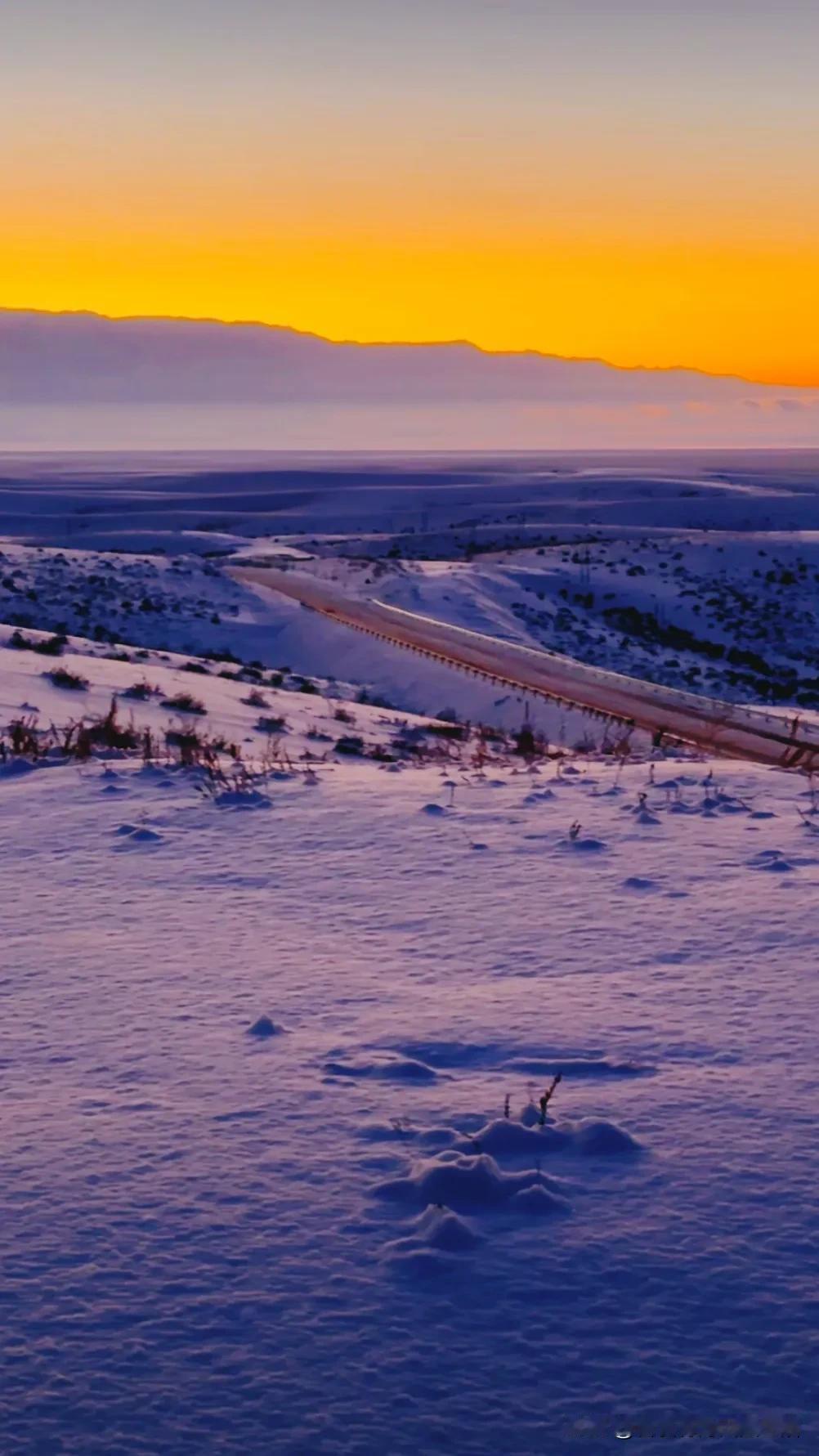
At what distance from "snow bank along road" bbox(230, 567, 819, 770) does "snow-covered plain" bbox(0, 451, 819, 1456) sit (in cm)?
443

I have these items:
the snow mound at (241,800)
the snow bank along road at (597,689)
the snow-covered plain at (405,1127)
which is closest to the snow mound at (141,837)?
the snow-covered plain at (405,1127)

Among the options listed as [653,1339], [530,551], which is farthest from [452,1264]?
[530,551]

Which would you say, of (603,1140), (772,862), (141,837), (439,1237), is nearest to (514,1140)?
(603,1140)

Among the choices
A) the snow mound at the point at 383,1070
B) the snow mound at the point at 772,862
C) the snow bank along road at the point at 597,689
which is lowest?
the snow bank along road at the point at 597,689

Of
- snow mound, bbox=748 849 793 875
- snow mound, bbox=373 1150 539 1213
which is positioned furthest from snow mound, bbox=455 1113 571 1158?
snow mound, bbox=748 849 793 875

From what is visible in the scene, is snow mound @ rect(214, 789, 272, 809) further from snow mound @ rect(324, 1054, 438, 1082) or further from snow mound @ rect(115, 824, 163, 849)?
snow mound @ rect(324, 1054, 438, 1082)

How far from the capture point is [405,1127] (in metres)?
4.04

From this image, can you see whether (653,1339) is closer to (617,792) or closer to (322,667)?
(617,792)

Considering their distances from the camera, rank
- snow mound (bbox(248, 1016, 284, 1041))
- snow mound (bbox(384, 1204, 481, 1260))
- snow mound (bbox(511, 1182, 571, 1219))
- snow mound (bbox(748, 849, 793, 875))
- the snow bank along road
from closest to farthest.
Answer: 1. snow mound (bbox(384, 1204, 481, 1260))
2. snow mound (bbox(511, 1182, 571, 1219))
3. snow mound (bbox(248, 1016, 284, 1041))
4. snow mound (bbox(748, 849, 793, 875))
5. the snow bank along road

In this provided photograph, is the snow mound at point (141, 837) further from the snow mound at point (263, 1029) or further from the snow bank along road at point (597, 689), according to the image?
the snow bank along road at point (597, 689)

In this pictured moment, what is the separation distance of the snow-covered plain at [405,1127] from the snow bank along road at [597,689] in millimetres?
4434

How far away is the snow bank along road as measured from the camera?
54.9ft

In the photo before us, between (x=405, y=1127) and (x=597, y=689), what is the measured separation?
63.1ft

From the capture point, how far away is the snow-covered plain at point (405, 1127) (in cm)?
293
